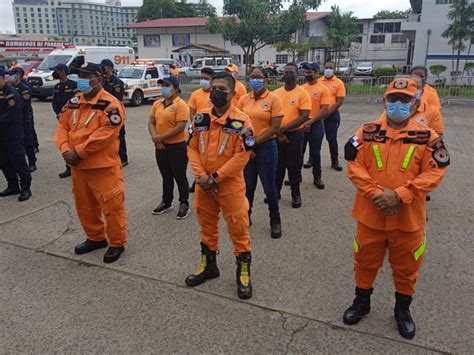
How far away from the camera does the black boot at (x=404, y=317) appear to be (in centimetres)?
290

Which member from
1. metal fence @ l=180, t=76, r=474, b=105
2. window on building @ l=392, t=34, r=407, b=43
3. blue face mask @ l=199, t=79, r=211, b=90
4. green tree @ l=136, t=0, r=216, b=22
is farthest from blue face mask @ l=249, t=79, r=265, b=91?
green tree @ l=136, t=0, r=216, b=22

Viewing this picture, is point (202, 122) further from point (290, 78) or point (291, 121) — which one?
point (290, 78)

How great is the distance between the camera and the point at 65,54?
67.2ft

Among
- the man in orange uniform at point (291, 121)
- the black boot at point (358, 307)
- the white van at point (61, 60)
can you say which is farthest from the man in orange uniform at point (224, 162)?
the white van at point (61, 60)

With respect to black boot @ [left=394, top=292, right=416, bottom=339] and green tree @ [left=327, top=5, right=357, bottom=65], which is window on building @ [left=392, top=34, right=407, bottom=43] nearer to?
green tree @ [left=327, top=5, right=357, bottom=65]

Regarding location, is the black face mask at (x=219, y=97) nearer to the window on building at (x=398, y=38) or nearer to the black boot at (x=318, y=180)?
the black boot at (x=318, y=180)

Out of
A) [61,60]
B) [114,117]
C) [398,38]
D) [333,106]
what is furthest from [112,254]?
[398,38]

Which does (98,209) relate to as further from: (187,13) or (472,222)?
(187,13)

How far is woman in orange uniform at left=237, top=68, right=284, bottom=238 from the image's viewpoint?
4.41 m

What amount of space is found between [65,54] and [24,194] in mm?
16697

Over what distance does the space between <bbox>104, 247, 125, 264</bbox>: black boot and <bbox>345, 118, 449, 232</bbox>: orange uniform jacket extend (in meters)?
2.48

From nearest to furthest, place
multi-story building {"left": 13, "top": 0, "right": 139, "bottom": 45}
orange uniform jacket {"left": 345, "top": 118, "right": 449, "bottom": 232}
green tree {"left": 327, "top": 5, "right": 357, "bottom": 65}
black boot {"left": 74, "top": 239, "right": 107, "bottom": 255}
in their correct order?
orange uniform jacket {"left": 345, "top": 118, "right": 449, "bottom": 232} → black boot {"left": 74, "top": 239, "right": 107, "bottom": 255} → green tree {"left": 327, "top": 5, "right": 357, "bottom": 65} → multi-story building {"left": 13, "top": 0, "right": 139, "bottom": 45}

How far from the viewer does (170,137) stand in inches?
200

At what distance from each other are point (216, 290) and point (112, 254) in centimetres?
123
